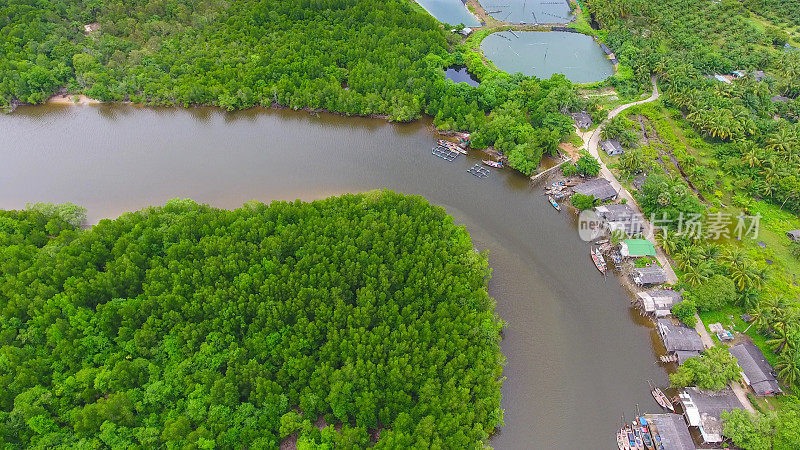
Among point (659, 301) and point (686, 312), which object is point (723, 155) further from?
point (686, 312)

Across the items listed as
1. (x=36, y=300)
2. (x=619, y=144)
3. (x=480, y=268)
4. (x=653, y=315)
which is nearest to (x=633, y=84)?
(x=619, y=144)

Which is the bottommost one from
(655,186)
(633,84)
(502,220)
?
(502,220)

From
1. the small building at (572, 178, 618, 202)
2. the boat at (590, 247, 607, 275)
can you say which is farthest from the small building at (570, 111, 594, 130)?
the boat at (590, 247, 607, 275)

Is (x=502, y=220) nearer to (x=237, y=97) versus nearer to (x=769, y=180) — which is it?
(x=769, y=180)

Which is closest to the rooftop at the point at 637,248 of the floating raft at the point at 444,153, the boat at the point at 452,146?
the boat at the point at 452,146

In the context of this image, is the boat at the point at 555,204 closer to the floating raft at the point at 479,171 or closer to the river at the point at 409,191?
the river at the point at 409,191

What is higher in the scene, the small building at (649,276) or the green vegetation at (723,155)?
the green vegetation at (723,155)
